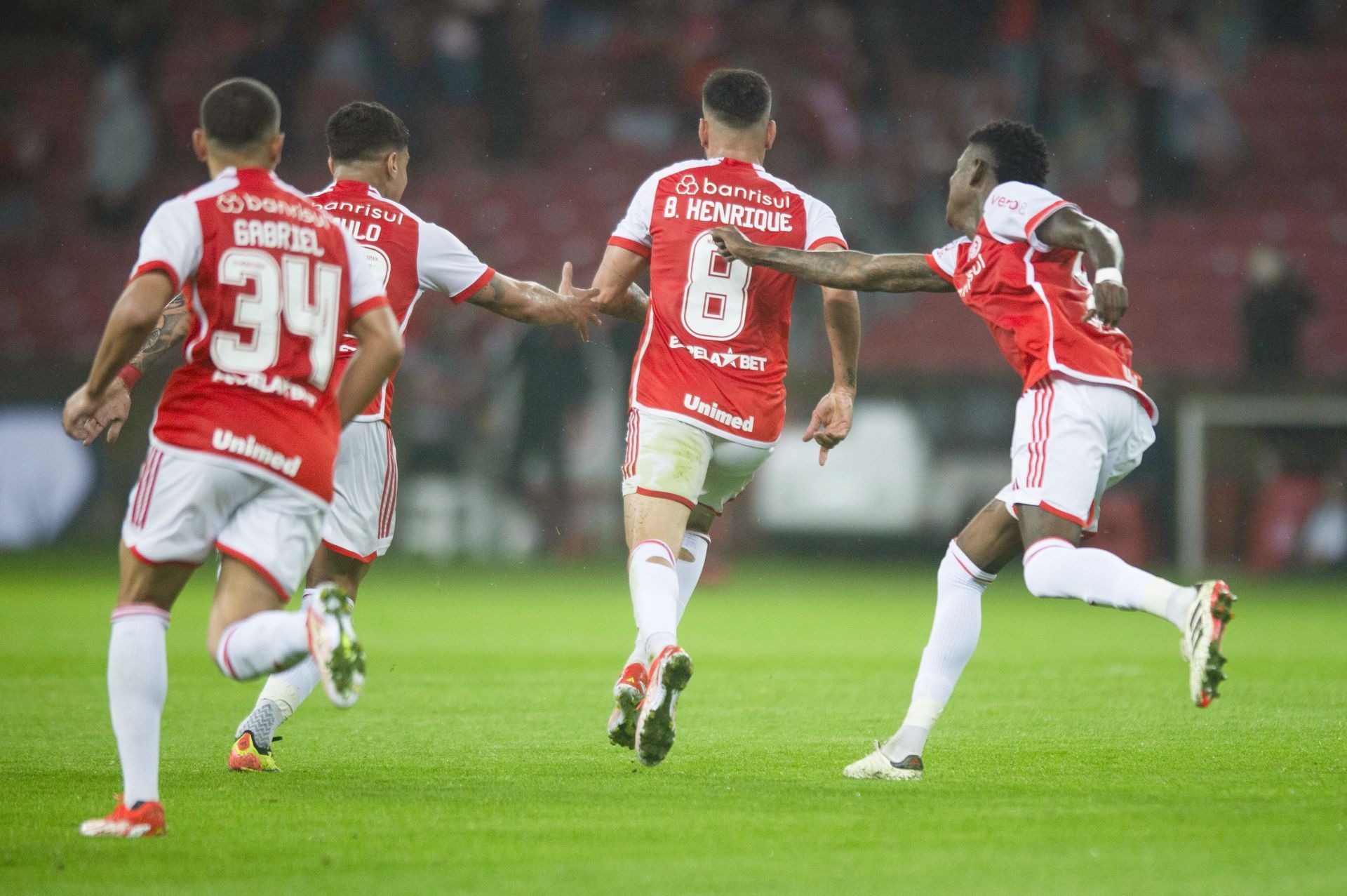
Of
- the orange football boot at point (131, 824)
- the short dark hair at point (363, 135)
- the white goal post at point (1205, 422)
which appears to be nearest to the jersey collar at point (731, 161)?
the short dark hair at point (363, 135)

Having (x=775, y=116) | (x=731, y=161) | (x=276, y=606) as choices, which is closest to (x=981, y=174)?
(x=731, y=161)

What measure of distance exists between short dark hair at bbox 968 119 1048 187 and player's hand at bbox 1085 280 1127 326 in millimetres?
803

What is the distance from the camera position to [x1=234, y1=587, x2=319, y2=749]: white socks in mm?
5582

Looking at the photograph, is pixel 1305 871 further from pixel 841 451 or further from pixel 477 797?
pixel 841 451

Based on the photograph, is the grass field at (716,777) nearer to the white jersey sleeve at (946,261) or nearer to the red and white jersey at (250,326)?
the red and white jersey at (250,326)

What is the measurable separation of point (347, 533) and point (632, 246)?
1.49m

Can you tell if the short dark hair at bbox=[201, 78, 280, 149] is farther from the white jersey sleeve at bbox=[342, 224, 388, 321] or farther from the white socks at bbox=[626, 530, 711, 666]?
the white socks at bbox=[626, 530, 711, 666]

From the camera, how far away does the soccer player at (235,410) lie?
4191 millimetres

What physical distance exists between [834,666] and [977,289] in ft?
13.4

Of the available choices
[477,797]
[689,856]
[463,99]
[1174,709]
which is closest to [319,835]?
[477,797]

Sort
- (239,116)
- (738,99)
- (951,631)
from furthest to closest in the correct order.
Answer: (738,99) < (951,631) < (239,116)

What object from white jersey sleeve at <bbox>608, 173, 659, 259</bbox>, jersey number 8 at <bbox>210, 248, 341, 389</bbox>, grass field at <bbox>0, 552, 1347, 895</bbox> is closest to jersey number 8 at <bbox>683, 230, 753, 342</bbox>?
white jersey sleeve at <bbox>608, 173, 659, 259</bbox>

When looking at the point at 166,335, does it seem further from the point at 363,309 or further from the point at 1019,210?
the point at 1019,210

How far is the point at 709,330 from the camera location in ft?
18.8
